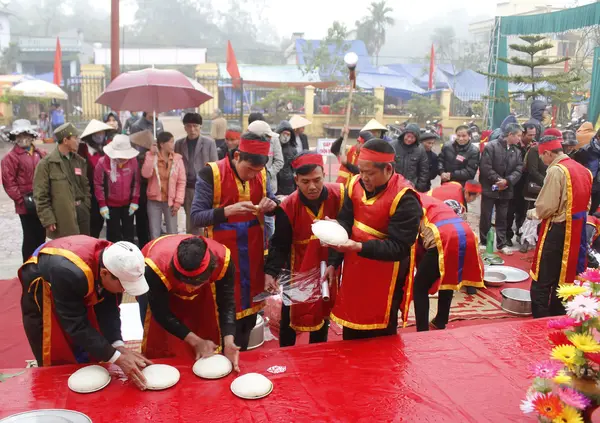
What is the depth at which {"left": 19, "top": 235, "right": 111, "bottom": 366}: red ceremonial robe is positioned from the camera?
2.08 metres

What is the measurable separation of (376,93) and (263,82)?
4.80m

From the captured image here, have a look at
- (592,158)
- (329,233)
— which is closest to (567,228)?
(329,233)

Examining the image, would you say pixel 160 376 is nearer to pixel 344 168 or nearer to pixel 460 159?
pixel 344 168

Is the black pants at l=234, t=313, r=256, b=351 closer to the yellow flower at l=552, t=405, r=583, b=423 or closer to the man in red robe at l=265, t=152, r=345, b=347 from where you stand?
the man in red robe at l=265, t=152, r=345, b=347

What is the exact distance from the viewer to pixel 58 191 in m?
4.27

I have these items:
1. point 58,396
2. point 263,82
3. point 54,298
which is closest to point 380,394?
point 58,396

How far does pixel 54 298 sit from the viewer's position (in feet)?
6.72

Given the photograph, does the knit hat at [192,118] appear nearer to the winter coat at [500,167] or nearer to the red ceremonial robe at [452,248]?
the red ceremonial robe at [452,248]

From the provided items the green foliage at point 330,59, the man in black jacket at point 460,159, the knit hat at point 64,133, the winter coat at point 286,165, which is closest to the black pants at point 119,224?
the knit hat at point 64,133

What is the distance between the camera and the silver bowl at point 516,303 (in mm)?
4016

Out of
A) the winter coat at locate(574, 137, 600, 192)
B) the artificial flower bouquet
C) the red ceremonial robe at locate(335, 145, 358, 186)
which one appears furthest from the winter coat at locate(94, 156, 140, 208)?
the winter coat at locate(574, 137, 600, 192)

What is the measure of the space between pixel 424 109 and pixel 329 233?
19084 mm

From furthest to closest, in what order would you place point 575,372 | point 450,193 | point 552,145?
1. point 450,193
2. point 552,145
3. point 575,372

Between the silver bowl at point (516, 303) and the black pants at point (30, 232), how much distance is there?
3.79 metres
